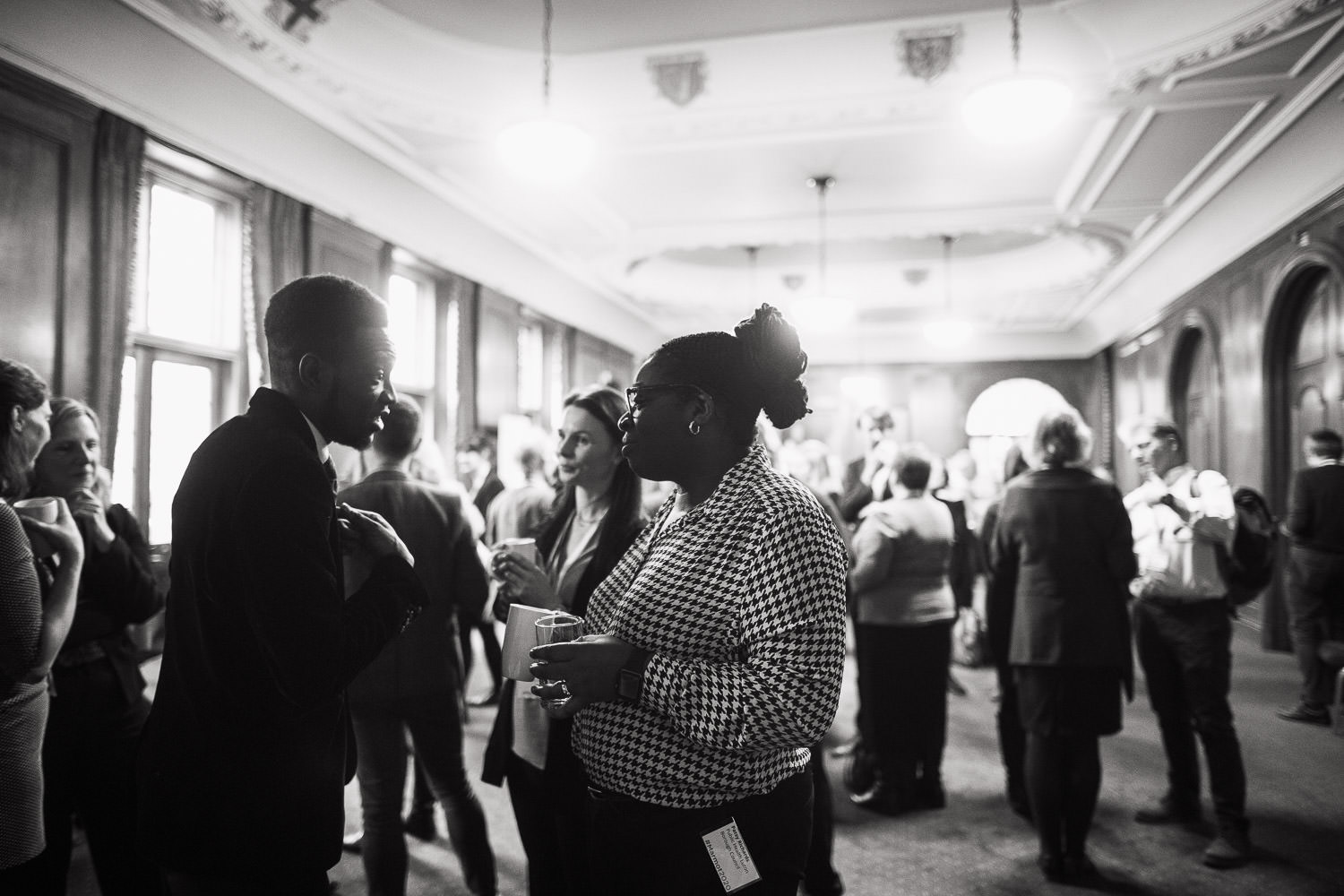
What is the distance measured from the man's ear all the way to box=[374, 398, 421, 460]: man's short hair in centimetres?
124

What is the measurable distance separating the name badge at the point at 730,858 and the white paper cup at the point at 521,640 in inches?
15.1

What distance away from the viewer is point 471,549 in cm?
269

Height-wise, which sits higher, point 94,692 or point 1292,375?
point 1292,375

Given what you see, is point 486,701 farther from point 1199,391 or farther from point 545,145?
point 1199,391

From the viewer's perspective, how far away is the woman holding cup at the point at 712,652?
118 centimetres

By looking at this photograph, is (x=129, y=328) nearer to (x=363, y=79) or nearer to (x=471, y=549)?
(x=363, y=79)

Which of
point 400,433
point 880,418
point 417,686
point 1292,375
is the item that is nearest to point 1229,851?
point 880,418

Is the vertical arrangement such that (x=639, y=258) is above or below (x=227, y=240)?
above

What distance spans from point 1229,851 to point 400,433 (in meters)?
3.23

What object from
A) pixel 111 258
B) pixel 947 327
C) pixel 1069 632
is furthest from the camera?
pixel 947 327

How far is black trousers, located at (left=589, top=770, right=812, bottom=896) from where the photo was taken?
1260mm

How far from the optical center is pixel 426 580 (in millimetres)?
2602

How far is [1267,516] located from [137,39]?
17.5ft

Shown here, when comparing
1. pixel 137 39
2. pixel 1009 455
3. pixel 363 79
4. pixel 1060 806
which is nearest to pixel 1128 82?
pixel 1009 455
